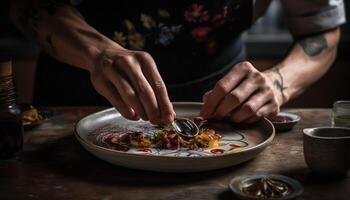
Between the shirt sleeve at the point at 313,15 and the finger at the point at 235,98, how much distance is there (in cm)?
47

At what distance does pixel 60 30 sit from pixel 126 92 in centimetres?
39

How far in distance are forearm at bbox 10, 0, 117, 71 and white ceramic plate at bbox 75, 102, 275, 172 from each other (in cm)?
15

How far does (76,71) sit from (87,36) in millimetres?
375

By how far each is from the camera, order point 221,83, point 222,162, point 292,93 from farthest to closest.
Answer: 1. point 292,93
2. point 221,83
3. point 222,162

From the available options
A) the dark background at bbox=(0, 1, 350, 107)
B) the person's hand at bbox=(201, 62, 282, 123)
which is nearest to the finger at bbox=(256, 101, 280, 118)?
the person's hand at bbox=(201, 62, 282, 123)

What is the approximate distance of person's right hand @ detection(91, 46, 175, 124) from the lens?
110cm

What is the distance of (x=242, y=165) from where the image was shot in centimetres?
105

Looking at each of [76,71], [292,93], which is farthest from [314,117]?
[76,71]

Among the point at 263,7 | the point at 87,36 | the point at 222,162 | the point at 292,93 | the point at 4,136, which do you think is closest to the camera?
the point at 222,162

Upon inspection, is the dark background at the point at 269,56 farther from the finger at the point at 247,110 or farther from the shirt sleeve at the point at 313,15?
the finger at the point at 247,110

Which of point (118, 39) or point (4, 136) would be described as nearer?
point (4, 136)

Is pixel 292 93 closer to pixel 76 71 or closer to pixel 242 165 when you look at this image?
pixel 242 165

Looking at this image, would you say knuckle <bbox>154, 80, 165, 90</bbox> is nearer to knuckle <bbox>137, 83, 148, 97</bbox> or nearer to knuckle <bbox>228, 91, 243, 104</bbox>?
knuckle <bbox>137, 83, 148, 97</bbox>

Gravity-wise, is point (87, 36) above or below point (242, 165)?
above
